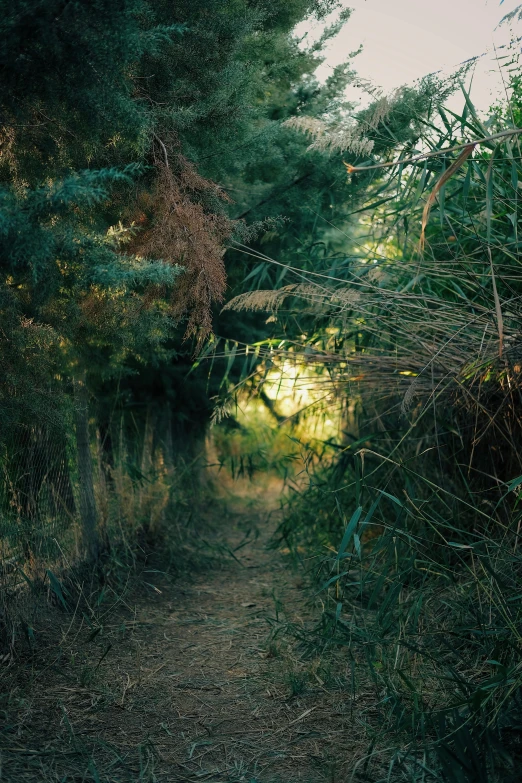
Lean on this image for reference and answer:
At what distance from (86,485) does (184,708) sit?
1.63 m

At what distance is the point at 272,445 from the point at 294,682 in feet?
19.2

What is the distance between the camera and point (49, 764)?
7.77 ft

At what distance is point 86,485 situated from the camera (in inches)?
162

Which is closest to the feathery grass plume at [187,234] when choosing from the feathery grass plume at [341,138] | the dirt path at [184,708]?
the feathery grass plume at [341,138]

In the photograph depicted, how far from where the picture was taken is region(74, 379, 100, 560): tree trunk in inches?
159

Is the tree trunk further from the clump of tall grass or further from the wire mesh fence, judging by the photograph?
the clump of tall grass

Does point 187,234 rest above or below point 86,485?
above

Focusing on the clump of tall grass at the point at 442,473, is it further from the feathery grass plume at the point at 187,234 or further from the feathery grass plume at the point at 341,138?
the feathery grass plume at the point at 187,234

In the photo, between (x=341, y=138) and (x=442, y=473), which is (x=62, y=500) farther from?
(x=341, y=138)

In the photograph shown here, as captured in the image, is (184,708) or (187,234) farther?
(187,234)

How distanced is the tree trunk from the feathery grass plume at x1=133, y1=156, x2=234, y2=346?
110 cm

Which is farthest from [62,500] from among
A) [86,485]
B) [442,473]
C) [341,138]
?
[341,138]

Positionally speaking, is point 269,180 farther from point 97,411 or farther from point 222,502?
point 222,502

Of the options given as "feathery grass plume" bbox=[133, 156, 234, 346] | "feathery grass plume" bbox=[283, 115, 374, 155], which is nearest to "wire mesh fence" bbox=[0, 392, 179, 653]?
"feathery grass plume" bbox=[133, 156, 234, 346]
